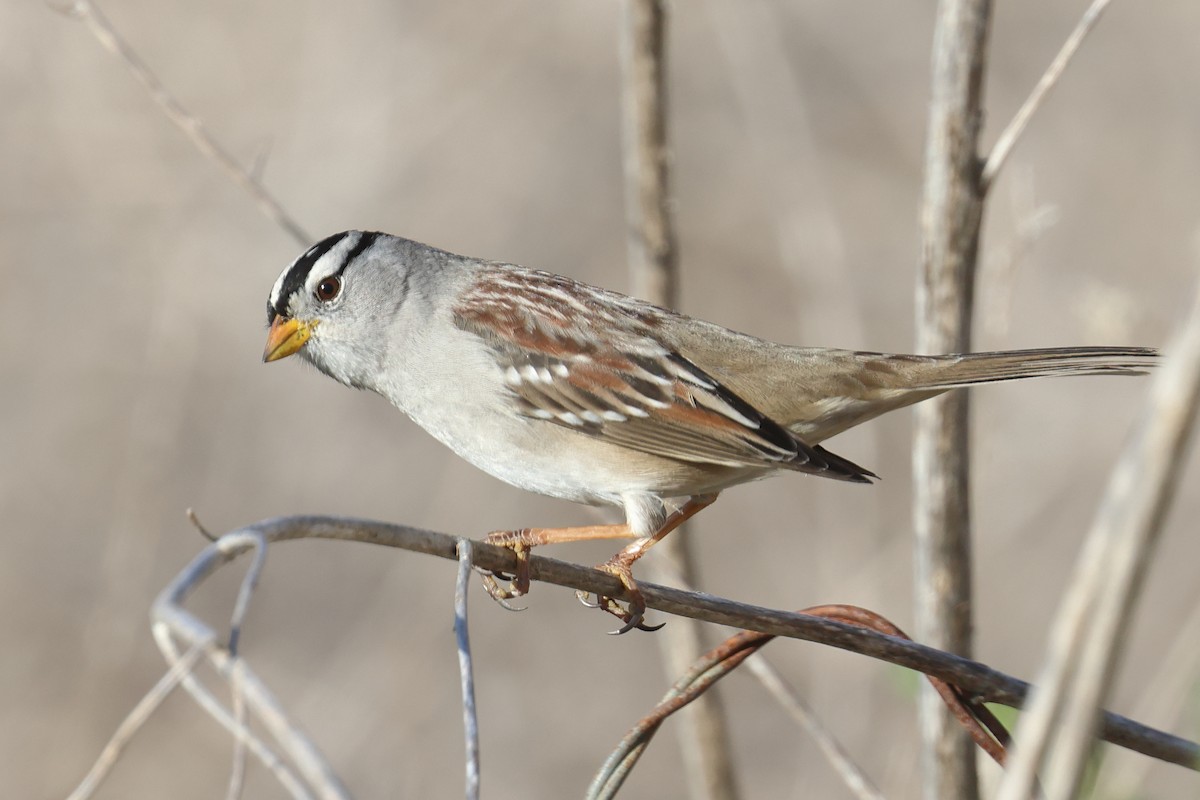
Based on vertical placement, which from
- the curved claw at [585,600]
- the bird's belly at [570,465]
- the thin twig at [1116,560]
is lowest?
the thin twig at [1116,560]

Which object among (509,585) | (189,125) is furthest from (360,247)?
(509,585)

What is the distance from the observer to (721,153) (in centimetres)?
779

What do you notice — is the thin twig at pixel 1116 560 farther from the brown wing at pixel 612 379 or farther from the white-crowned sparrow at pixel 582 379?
the brown wing at pixel 612 379

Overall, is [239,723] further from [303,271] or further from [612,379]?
[303,271]

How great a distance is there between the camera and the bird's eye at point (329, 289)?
145 inches

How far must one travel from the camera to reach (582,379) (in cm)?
340

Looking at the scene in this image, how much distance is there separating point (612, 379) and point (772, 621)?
161cm

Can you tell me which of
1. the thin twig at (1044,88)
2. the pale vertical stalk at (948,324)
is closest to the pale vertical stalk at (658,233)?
the pale vertical stalk at (948,324)

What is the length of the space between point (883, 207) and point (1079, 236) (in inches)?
47.0

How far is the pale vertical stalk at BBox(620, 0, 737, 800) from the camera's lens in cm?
314

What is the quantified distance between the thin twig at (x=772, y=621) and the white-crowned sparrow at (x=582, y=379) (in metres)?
0.87

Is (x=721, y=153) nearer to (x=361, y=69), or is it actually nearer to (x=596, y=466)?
(x=361, y=69)

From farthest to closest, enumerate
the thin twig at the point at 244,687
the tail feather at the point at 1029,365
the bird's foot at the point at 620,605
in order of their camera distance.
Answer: the bird's foot at the point at 620,605, the tail feather at the point at 1029,365, the thin twig at the point at 244,687

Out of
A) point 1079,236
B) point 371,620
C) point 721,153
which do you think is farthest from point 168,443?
point 1079,236
